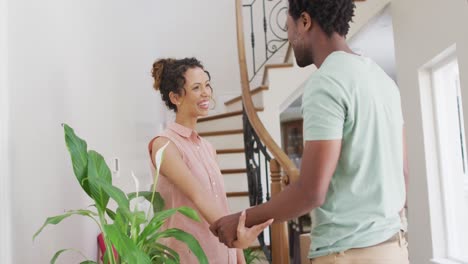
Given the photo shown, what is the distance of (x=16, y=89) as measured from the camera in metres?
1.44

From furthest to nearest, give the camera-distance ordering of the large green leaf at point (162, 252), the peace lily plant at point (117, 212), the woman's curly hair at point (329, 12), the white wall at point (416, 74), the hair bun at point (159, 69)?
the white wall at point (416, 74)
the hair bun at point (159, 69)
the large green leaf at point (162, 252)
the peace lily plant at point (117, 212)
the woman's curly hair at point (329, 12)

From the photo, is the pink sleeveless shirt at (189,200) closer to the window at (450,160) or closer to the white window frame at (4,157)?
the white window frame at (4,157)

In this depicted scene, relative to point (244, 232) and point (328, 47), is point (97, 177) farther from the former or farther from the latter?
point (328, 47)

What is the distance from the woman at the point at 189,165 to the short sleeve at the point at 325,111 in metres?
0.48

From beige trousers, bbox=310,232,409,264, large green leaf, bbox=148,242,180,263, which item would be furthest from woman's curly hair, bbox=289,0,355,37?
large green leaf, bbox=148,242,180,263

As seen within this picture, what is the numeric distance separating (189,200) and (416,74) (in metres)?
2.27

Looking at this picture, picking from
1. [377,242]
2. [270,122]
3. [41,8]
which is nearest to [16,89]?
[41,8]

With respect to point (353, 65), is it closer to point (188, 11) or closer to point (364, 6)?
point (364, 6)

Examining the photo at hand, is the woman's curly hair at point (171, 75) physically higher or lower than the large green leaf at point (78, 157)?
higher

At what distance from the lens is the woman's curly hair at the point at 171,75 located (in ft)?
5.84

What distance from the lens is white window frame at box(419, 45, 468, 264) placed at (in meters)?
3.11

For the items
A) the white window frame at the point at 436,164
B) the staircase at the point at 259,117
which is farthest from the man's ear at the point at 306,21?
the staircase at the point at 259,117

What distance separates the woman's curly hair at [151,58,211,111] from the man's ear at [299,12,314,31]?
0.72 meters

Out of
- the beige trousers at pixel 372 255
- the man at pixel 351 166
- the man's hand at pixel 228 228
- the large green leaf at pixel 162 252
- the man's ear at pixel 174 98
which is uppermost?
the man's ear at pixel 174 98
